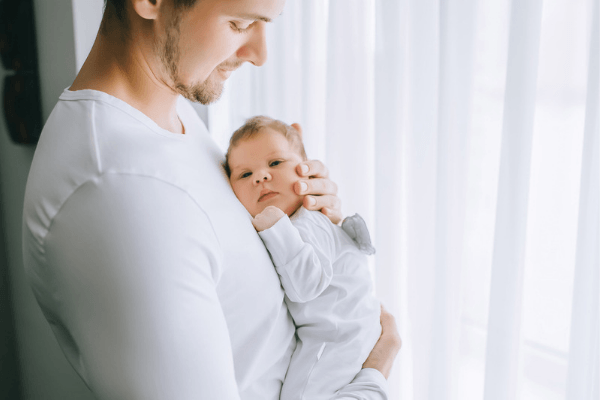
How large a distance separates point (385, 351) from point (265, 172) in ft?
1.79

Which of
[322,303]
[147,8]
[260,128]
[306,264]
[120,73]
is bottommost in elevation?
[322,303]

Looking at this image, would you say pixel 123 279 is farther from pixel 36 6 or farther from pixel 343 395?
pixel 36 6

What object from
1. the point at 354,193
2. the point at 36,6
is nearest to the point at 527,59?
the point at 354,193

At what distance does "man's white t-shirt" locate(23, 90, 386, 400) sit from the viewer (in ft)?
1.76

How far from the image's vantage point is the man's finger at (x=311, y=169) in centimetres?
114

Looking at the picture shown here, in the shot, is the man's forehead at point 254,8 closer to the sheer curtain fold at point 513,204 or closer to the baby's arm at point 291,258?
the baby's arm at point 291,258

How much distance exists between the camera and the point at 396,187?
1.42 metres

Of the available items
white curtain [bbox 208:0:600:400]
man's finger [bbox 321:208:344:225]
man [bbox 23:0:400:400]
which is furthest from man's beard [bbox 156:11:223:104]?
white curtain [bbox 208:0:600:400]

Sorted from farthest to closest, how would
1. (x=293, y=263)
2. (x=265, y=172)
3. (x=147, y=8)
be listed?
(x=265, y=172)
(x=293, y=263)
(x=147, y=8)

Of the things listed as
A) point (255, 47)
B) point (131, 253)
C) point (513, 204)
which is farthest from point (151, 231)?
point (513, 204)

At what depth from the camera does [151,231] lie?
55 centimetres

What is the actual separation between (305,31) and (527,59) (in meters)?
0.88

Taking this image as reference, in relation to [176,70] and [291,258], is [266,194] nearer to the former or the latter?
[291,258]

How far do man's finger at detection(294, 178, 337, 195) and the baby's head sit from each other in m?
0.03
